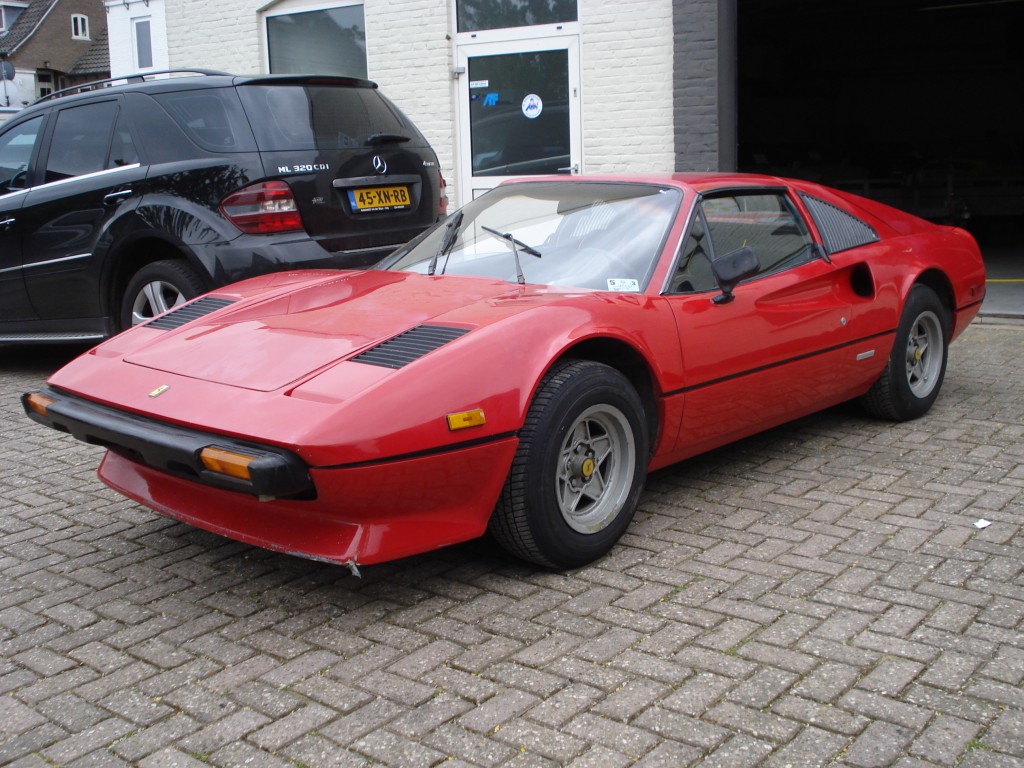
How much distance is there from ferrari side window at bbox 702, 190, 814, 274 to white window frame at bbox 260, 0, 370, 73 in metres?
7.79

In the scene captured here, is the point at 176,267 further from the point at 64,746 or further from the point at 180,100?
the point at 64,746

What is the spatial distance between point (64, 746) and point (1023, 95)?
23.5m

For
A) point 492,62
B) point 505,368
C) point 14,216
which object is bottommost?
point 505,368

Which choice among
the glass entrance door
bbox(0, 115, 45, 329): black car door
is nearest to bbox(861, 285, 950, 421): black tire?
bbox(0, 115, 45, 329): black car door

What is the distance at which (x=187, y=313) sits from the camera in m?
4.16

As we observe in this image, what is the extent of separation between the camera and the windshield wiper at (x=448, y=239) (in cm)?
441

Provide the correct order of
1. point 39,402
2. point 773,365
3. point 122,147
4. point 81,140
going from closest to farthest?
1. point 39,402
2. point 773,365
3. point 122,147
4. point 81,140

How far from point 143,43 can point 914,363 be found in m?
11.2

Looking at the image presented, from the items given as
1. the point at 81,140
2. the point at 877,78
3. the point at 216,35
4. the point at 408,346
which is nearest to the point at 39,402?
the point at 408,346

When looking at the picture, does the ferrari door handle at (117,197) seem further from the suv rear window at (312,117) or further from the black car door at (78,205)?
the suv rear window at (312,117)

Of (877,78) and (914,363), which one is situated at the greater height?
(877,78)

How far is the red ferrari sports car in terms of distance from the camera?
3064mm

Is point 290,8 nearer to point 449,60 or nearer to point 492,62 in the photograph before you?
point 449,60

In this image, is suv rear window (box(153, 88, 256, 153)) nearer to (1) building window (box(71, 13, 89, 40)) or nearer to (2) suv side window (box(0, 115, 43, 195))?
(2) suv side window (box(0, 115, 43, 195))
